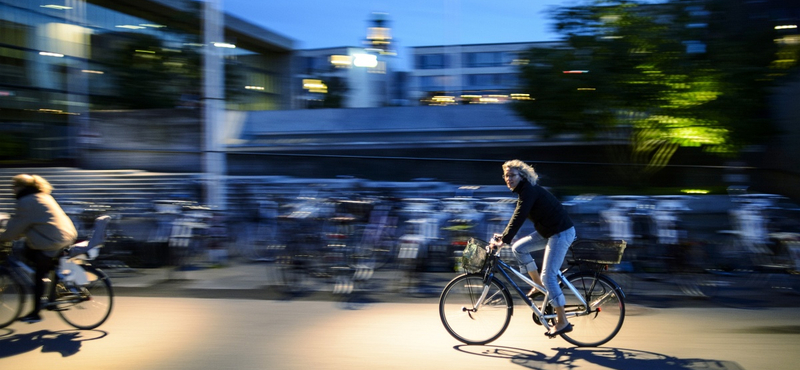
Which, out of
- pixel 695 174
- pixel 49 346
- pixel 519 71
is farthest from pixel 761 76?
pixel 49 346

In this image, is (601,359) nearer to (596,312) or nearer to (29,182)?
(596,312)

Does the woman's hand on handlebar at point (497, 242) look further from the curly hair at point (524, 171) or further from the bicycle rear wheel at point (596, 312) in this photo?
the bicycle rear wheel at point (596, 312)

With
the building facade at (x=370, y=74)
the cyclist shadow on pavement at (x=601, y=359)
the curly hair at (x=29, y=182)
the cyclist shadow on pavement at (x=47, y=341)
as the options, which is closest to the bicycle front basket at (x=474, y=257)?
the cyclist shadow on pavement at (x=601, y=359)

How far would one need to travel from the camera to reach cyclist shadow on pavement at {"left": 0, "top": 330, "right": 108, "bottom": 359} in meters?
5.37

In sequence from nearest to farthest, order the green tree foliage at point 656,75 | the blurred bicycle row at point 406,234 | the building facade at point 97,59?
the blurred bicycle row at point 406,234 → the green tree foliage at point 656,75 → the building facade at point 97,59

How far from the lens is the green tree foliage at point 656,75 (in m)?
13.4

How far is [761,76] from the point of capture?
13.4m

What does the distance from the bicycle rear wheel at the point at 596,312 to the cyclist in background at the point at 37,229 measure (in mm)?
4632

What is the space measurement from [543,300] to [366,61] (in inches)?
996

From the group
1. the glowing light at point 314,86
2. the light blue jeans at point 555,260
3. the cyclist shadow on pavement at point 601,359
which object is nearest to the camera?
the cyclist shadow on pavement at point 601,359

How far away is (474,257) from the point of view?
17.9ft

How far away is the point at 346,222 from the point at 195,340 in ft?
10.4

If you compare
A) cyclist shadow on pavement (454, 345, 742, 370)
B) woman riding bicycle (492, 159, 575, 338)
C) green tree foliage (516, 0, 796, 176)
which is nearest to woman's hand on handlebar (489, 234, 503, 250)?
woman riding bicycle (492, 159, 575, 338)

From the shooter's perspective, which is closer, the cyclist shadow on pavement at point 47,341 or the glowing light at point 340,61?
the cyclist shadow on pavement at point 47,341
